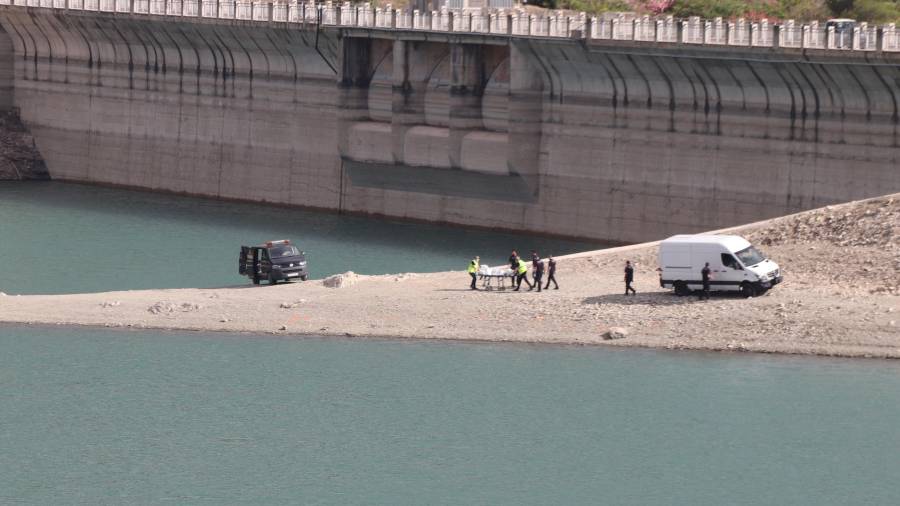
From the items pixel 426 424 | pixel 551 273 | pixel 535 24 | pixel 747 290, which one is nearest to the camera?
pixel 426 424

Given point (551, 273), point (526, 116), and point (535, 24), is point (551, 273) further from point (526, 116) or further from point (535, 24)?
point (535, 24)

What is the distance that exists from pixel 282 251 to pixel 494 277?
9.58 meters

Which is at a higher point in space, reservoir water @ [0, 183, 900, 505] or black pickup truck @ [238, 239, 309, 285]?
black pickup truck @ [238, 239, 309, 285]

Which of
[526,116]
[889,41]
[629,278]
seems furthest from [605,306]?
[526,116]

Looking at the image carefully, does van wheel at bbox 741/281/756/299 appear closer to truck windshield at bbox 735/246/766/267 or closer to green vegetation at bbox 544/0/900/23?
truck windshield at bbox 735/246/766/267

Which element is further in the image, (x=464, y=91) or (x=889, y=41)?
(x=464, y=91)

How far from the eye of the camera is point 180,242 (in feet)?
313

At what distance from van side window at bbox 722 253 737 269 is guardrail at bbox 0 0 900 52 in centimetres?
2163

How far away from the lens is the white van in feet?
214

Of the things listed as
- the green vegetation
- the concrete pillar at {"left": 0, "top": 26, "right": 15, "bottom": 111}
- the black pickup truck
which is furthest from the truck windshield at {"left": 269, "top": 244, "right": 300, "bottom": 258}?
the concrete pillar at {"left": 0, "top": 26, "right": 15, "bottom": 111}

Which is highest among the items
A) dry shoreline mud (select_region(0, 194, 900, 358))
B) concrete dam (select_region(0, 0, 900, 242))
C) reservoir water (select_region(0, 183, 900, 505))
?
concrete dam (select_region(0, 0, 900, 242))

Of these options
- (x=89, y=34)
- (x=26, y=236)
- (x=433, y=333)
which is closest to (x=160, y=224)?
(x=26, y=236)

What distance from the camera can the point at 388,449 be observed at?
54.8 m

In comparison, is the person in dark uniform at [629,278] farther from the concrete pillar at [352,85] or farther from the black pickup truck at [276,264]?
the concrete pillar at [352,85]
